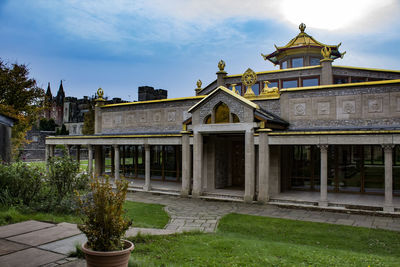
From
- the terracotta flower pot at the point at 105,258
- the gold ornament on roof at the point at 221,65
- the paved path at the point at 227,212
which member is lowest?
the paved path at the point at 227,212

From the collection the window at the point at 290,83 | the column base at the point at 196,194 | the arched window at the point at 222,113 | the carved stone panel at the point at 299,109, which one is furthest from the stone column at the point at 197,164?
the window at the point at 290,83

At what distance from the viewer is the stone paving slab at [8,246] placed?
705cm

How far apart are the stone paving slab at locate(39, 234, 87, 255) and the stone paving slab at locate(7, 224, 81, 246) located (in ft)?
0.85

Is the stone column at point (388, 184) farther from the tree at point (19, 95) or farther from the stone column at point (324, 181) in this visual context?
the tree at point (19, 95)

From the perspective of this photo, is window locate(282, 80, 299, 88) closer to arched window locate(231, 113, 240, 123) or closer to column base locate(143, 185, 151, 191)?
arched window locate(231, 113, 240, 123)

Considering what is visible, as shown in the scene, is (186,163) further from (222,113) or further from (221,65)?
(221,65)

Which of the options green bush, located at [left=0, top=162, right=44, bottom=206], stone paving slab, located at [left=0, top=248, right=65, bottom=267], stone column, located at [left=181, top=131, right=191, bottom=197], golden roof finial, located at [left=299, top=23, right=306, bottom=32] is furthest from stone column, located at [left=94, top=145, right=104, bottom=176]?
stone paving slab, located at [left=0, top=248, right=65, bottom=267]

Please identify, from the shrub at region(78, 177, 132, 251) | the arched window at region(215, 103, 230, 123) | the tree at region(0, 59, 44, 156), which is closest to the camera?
the shrub at region(78, 177, 132, 251)

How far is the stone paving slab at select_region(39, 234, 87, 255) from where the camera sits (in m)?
7.10

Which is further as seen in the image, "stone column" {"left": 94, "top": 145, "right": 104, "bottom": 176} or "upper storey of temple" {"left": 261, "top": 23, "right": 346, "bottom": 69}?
"stone column" {"left": 94, "top": 145, "right": 104, "bottom": 176}

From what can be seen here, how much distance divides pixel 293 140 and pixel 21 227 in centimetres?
1105

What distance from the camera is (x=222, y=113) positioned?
16.5m

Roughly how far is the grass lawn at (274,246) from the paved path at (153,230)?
0.96 m

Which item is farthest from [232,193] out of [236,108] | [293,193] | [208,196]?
[236,108]
